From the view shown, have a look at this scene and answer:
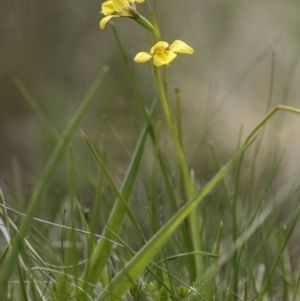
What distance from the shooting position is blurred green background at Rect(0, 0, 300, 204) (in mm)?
1960

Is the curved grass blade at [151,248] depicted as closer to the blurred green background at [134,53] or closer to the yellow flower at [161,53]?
the yellow flower at [161,53]

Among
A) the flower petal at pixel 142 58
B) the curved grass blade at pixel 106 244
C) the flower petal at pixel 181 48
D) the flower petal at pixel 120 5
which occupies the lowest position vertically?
the curved grass blade at pixel 106 244

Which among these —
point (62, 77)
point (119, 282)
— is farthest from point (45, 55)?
point (119, 282)

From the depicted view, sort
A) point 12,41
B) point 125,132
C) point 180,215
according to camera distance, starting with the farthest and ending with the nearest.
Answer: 1. point 12,41
2. point 125,132
3. point 180,215

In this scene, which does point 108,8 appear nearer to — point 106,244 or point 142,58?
point 142,58

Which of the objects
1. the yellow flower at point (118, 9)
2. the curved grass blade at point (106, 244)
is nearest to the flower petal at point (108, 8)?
the yellow flower at point (118, 9)

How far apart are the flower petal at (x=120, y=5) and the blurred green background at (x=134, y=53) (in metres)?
1.36

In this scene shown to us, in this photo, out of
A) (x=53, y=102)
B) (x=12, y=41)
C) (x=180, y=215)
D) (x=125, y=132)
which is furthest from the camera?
(x=12, y=41)

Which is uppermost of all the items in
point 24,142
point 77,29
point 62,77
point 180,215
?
point 180,215

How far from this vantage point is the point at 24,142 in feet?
6.47

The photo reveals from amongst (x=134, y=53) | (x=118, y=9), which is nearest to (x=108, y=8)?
(x=118, y=9)

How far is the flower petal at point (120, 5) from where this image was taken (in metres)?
0.53

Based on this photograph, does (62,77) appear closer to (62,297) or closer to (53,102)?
(53,102)

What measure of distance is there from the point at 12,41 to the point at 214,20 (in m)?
0.75
